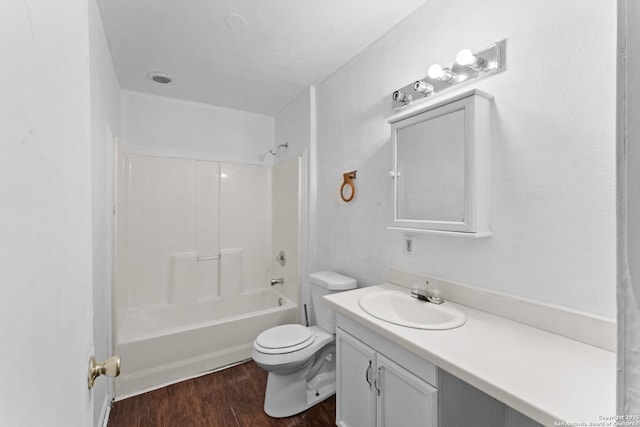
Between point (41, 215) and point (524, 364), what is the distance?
4.09ft

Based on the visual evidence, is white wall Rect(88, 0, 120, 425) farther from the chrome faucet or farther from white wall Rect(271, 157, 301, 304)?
the chrome faucet

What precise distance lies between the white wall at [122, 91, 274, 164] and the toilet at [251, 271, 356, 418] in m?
1.79

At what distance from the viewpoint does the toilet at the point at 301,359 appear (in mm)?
1844

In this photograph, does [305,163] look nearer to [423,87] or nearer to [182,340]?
[423,87]

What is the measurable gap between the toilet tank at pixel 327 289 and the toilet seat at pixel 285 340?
131 millimetres

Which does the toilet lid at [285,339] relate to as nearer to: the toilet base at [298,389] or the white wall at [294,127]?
the toilet base at [298,389]

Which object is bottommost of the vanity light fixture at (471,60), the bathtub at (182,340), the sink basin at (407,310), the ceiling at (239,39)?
the bathtub at (182,340)

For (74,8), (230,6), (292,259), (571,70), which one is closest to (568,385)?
(571,70)

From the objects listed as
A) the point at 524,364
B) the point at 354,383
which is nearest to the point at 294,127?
the point at 354,383

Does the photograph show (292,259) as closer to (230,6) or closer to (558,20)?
(230,6)

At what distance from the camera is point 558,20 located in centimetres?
113

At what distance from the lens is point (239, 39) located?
191 cm

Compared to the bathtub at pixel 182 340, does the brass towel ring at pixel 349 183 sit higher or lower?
higher

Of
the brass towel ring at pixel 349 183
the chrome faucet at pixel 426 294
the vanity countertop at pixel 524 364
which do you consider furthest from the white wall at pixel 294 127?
the vanity countertop at pixel 524 364
